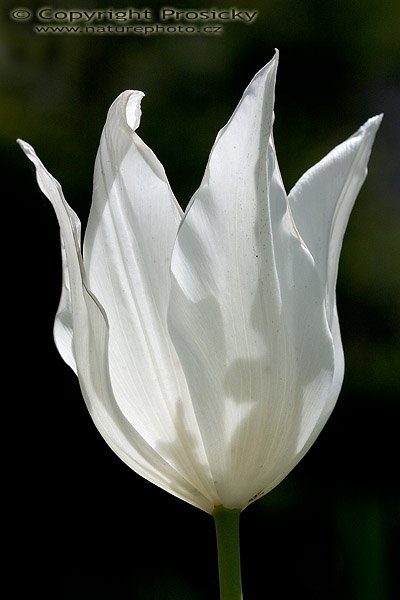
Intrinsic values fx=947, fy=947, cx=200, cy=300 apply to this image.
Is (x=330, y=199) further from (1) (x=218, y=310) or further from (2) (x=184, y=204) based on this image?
(2) (x=184, y=204)

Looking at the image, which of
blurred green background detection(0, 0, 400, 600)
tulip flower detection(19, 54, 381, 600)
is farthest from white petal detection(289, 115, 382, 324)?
blurred green background detection(0, 0, 400, 600)

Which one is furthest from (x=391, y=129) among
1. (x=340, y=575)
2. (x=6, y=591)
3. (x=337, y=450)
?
(x=6, y=591)

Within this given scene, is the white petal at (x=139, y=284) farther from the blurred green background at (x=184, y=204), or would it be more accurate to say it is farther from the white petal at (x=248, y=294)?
the blurred green background at (x=184, y=204)

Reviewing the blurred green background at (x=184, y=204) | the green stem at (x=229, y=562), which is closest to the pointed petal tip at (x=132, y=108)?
the green stem at (x=229, y=562)

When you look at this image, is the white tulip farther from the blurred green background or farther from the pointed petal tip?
the blurred green background

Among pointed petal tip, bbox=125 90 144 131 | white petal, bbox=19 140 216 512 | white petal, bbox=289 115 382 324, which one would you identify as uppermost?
pointed petal tip, bbox=125 90 144 131

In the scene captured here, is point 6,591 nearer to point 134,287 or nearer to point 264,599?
point 264,599
